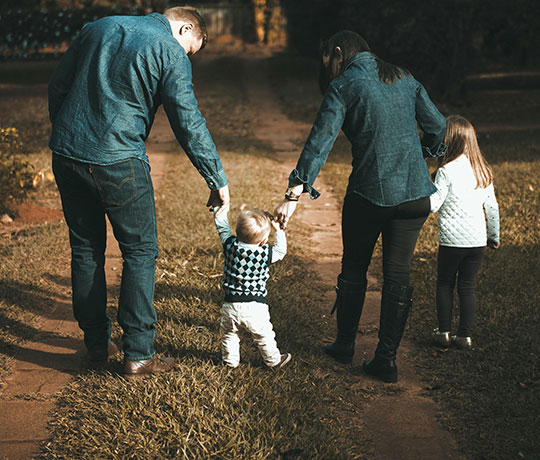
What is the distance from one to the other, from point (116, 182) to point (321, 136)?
A: 3.31 ft

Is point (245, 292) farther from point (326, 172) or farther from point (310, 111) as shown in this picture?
point (310, 111)

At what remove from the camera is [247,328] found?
3.24 m

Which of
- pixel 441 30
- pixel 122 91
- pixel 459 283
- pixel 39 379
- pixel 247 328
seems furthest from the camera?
pixel 441 30

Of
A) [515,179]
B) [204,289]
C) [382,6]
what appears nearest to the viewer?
[204,289]

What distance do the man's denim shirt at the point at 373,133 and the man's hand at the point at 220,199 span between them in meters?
0.34

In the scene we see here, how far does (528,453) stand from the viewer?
9.37 ft

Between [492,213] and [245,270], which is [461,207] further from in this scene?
[245,270]

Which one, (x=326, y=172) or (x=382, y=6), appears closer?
(x=326, y=172)

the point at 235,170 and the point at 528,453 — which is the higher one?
the point at 235,170

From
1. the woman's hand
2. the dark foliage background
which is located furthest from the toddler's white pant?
the dark foliage background

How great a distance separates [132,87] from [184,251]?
102 inches

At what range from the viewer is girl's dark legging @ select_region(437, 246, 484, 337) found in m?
3.86

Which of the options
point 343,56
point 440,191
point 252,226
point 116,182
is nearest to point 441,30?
point 440,191

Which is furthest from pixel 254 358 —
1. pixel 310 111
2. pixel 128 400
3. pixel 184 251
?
pixel 310 111
